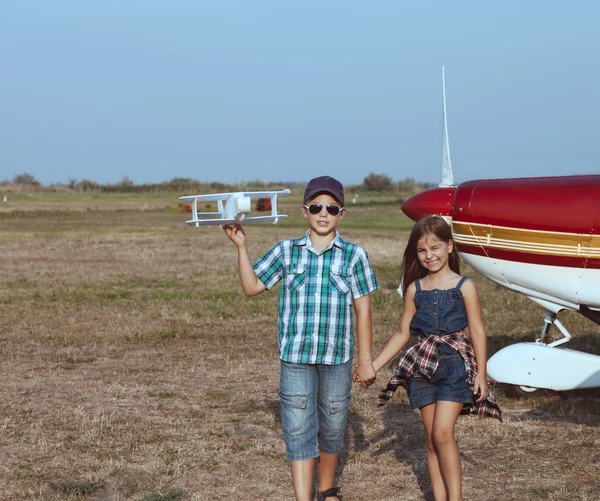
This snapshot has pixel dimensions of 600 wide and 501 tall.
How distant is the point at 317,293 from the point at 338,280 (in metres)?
0.12

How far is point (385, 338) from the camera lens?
9594 mm

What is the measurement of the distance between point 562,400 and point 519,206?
172 centimetres

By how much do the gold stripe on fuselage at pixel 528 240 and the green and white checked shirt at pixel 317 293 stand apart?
2.59m

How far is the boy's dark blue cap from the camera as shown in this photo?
155 inches

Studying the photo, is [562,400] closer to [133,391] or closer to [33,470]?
[133,391]

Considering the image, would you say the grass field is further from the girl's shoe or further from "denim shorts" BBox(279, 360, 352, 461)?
"denim shorts" BBox(279, 360, 352, 461)

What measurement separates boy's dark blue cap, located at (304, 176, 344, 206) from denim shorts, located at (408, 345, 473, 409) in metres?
0.90

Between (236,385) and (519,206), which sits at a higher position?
(519,206)

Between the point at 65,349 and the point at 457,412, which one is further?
the point at 65,349

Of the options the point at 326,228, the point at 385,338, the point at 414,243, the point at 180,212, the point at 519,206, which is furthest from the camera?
the point at 180,212

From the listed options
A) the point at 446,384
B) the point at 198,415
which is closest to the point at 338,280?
the point at 446,384

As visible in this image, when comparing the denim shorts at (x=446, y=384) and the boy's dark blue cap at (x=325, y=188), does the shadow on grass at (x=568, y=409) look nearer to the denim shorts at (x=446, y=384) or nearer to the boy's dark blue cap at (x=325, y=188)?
the denim shorts at (x=446, y=384)

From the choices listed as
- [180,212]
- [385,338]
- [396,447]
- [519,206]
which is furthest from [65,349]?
[180,212]

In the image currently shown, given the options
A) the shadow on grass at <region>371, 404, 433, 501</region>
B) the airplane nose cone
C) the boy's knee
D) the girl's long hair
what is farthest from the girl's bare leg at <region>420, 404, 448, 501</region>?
the airplane nose cone
